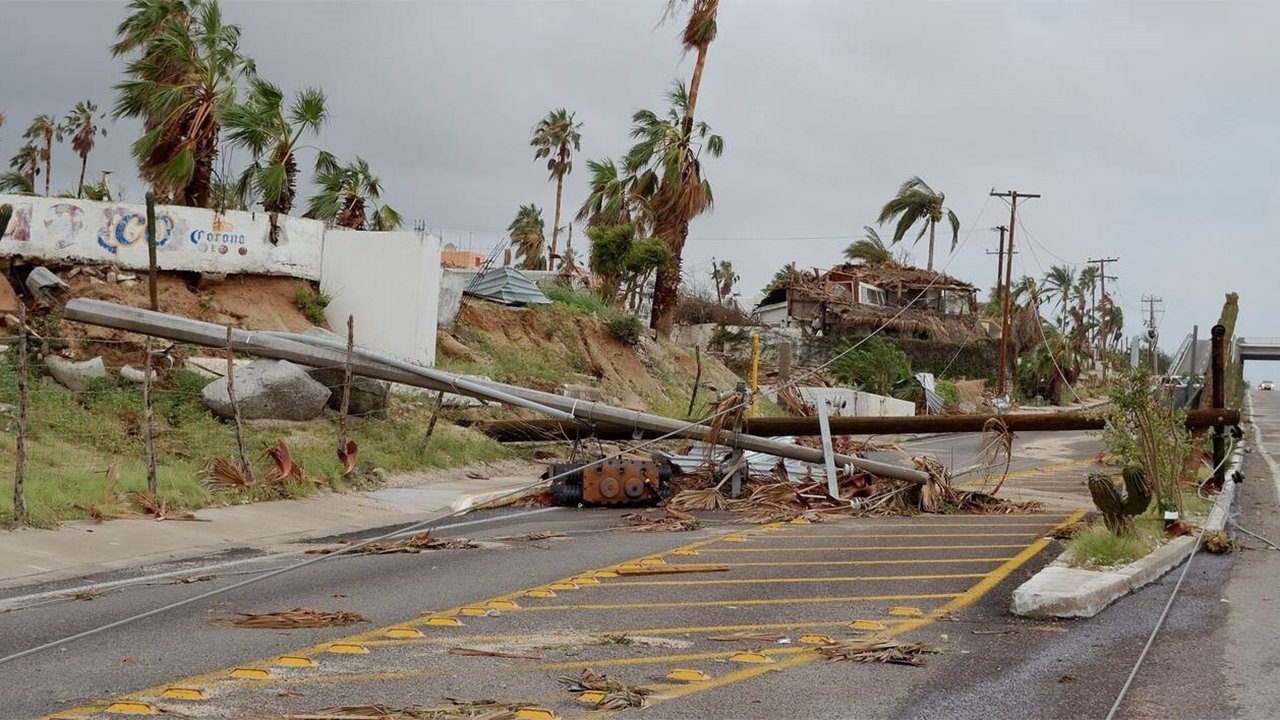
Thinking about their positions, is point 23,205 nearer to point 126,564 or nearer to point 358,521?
point 358,521

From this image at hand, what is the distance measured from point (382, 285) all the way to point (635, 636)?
19.5 meters

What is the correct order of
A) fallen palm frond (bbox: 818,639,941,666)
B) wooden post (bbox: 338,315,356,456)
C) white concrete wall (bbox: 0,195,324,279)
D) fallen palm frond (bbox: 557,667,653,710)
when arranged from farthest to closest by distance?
white concrete wall (bbox: 0,195,324,279)
wooden post (bbox: 338,315,356,456)
fallen palm frond (bbox: 818,639,941,666)
fallen palm frond (bbox: 557,667,653,710)

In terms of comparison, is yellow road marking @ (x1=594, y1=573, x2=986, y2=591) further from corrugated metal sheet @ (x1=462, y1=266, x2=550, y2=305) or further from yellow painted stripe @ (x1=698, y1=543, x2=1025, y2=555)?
corrugated metal sheet @ (x1=462, y1=266, x2=550, y2=305)

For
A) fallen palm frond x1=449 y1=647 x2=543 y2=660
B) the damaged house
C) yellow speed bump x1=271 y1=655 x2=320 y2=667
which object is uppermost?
the damaged house

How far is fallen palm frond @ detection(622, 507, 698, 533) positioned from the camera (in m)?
15.4

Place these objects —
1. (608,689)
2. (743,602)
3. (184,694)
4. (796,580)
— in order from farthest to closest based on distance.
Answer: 1. (796,580)
2. (743,602)
3. (608,689)
4. (184,694)

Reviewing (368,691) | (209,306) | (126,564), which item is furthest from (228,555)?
(209,306)

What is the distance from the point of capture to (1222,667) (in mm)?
7648

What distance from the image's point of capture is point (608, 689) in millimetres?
6867

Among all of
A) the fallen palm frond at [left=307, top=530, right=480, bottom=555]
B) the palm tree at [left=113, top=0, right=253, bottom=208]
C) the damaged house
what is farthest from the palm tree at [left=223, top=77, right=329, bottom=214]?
the damaged house

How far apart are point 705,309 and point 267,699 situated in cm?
5091

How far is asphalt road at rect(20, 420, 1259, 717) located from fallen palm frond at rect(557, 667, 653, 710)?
0.35ft

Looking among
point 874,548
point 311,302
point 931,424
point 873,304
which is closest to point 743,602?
point 874,548

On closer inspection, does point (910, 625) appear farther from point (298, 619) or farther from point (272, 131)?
point (272, 131)
